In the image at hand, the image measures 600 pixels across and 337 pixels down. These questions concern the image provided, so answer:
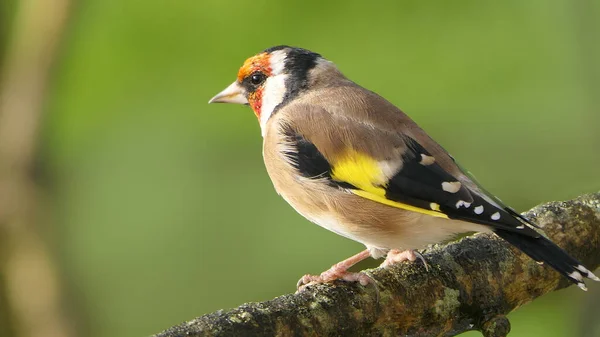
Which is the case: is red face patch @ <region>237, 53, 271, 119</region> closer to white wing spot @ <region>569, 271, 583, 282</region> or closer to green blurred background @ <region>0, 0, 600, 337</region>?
white wing spot @ <region>569, 271, 583, 282</region>

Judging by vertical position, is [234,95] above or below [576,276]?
above

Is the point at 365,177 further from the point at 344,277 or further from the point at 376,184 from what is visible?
the point at 344,277

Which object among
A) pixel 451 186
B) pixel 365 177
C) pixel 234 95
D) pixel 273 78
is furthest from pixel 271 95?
pixel 451 186

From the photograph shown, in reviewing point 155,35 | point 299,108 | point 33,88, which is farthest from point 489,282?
point 155,35

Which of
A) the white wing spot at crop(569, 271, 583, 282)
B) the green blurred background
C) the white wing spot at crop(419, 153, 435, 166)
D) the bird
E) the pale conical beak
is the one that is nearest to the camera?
the white wing spot at crop(569, 271, 583, 282)

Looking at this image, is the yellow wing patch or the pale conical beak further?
the pale conical beak

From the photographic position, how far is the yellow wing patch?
1.66m

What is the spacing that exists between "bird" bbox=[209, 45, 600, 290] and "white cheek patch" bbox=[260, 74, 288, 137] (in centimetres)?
11

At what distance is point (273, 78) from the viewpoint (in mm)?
2137

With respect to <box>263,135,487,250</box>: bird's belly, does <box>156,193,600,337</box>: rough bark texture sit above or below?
below

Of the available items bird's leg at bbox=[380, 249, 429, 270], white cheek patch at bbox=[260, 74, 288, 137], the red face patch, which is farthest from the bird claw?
the red face patch

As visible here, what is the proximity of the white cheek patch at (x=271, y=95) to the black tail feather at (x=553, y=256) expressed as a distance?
0.77m

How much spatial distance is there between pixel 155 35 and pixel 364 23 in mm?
913

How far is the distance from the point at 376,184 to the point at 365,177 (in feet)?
0.09
